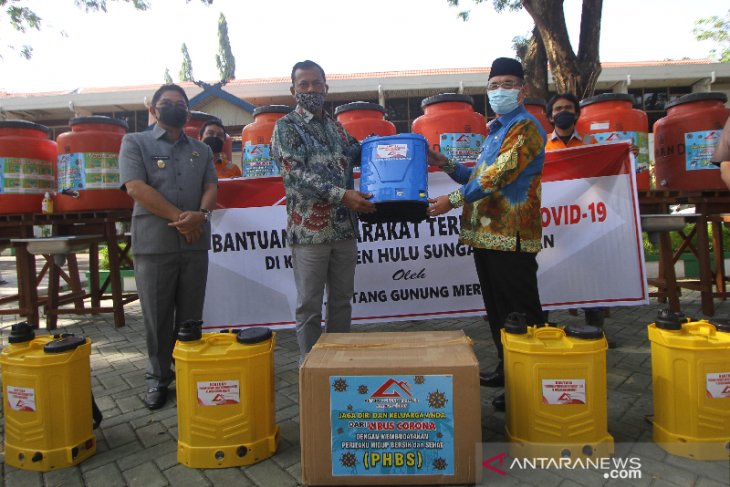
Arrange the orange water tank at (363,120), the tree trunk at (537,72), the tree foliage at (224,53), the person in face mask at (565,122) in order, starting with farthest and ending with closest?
the tree foliage at (224,53), the tree trunk at (537,72), the orange water tank at (363,120), the person in face mask at (565,122)

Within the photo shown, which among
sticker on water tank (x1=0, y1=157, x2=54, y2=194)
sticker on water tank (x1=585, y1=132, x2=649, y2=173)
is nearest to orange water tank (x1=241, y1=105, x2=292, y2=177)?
sticker on water tank (x1=0, y1=157, x2=54, y2=194)

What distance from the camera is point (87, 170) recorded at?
159 inches

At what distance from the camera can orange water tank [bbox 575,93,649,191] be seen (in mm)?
3768

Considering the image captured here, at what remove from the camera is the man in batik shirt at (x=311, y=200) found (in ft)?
7.74

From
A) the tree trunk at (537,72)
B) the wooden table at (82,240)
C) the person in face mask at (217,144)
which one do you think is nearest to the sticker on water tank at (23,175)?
the wooden table at (82,240)

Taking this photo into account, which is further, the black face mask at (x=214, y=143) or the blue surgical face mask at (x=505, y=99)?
the black face mask at (x=214, y=143)

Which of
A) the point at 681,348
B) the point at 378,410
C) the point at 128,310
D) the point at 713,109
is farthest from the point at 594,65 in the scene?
the point at 128,310

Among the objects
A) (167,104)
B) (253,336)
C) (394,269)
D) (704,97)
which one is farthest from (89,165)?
(704,97)

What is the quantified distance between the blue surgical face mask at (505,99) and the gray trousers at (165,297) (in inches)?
71.9

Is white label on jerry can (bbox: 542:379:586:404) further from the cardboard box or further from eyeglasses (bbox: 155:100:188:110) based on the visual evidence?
eyeglasses (bbox: 155:100:188:110)

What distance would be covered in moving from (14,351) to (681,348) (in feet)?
8.88

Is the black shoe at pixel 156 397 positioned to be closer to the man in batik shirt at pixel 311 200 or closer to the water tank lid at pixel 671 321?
the man in batik shirt at pixel 311 200

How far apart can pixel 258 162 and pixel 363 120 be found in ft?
3.14

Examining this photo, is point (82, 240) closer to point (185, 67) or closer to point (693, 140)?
point (693, 140)
